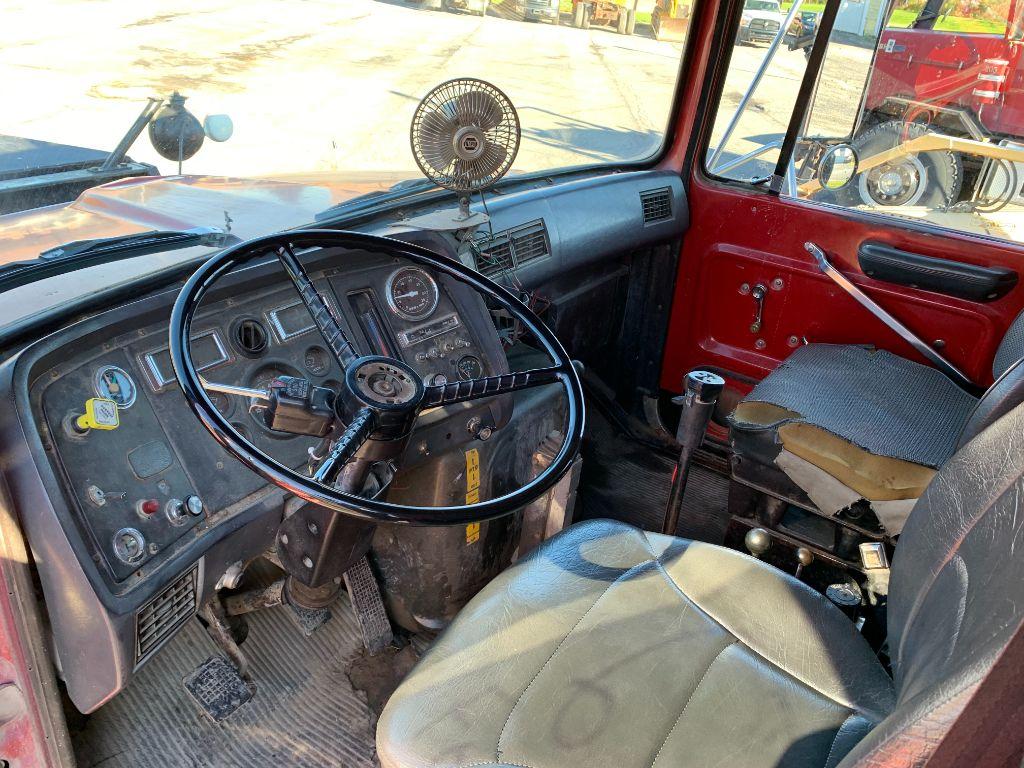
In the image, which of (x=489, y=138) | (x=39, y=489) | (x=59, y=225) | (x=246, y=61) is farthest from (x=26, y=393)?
(x=489, y=138)

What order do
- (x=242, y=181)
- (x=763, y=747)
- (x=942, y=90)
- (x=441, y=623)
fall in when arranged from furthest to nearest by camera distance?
(x=942, y=90) < (x=441, y=623) < (x=242, y=181) < (x=763, y=747)

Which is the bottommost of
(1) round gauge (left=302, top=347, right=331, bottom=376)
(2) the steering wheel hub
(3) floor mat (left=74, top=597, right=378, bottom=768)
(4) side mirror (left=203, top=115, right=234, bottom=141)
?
(3) floor mat (left=74, top=597, right=378, bottom=768)

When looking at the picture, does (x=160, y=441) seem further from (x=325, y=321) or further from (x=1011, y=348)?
(x=1011, y=348)

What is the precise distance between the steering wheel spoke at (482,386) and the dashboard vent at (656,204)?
1.25m

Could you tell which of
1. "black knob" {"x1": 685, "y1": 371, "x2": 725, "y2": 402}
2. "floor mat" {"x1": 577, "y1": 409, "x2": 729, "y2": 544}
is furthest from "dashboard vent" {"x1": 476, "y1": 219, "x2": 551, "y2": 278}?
"floor mat" {"x1": 577, "y1": 409, "x2": 729, "y2": 544}

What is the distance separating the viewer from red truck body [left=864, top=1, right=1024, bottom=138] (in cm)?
228

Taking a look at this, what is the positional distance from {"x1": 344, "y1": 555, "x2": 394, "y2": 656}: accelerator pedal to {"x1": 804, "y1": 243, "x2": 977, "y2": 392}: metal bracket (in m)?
1.63

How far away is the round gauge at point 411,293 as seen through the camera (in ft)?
6.23

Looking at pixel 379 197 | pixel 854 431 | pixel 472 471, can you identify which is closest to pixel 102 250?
pixel 379 197

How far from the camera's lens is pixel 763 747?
1237 mm

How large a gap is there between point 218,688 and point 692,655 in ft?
4.00

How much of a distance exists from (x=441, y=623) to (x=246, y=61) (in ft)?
4.59

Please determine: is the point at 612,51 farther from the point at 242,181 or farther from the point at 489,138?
the point at 242,181

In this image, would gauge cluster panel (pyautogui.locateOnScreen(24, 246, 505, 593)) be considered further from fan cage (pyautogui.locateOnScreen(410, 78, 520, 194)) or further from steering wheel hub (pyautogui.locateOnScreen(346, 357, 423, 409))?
fan cage (pyautogui.locateOnScreen(410, 78, 520, 194))
